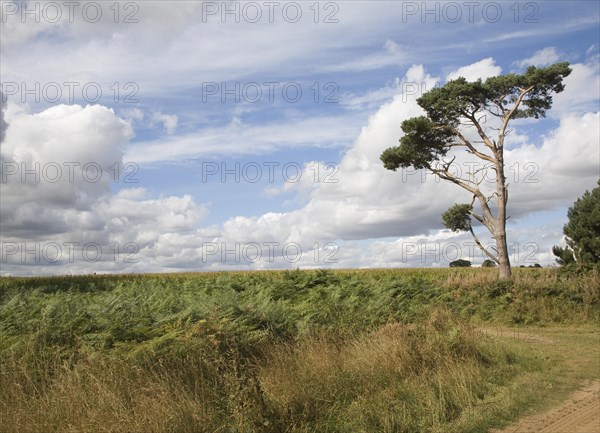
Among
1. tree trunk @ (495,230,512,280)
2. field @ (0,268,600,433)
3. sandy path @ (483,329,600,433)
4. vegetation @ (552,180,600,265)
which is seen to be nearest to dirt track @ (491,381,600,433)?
sandy path @ (483,329,600,433)

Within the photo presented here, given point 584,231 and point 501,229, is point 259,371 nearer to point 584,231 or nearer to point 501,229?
point 501,229

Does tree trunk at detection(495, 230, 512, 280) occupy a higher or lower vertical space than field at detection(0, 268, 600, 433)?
higher

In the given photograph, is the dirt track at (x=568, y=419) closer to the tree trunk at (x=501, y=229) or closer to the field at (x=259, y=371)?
the field at (x=259, y=371)

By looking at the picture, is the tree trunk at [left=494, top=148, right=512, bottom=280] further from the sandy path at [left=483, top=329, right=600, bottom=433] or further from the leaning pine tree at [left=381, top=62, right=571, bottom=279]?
the sandy path at [left=483, top=329, right=600, bottom=433]

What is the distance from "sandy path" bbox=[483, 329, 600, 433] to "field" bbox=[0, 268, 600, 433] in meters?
0.26

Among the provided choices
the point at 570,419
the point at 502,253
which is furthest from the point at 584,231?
the point at 570,419

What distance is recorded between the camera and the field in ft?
23.4

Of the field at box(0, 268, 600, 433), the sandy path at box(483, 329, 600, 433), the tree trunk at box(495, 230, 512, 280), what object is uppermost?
the tree trunk at box(495, 230, 512, 280)

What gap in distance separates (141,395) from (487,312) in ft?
59.0

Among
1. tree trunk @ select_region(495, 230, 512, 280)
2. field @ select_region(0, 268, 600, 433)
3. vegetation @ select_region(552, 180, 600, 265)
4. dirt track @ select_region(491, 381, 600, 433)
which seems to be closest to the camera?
field @ select_region(0, 268, 600, 433)

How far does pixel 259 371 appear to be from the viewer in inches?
365

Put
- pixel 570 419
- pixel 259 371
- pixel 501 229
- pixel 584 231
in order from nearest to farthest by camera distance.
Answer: pixel 570 419 < pixel 259 371 < pixel 501 229 < pixel 584 231

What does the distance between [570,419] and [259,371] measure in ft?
16.0

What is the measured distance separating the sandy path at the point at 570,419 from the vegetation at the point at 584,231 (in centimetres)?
2865
